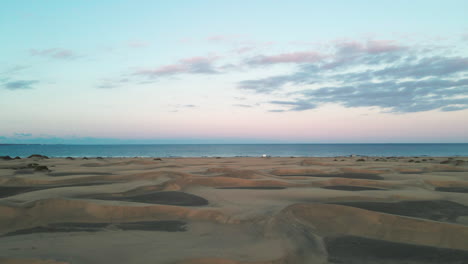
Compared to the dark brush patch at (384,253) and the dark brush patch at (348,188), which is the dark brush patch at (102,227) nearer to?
the dark brush patch at (384,253)

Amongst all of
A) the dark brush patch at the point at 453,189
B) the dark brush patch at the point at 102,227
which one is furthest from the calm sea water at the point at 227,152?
the dark brush patch at the point at 102,227

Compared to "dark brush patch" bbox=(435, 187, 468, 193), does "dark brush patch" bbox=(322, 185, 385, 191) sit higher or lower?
lower

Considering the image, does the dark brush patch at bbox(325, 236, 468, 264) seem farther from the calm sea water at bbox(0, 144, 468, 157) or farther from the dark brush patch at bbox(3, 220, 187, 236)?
the calm sea water at bbox(0, 144, 468, 157)

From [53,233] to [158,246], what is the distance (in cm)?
170

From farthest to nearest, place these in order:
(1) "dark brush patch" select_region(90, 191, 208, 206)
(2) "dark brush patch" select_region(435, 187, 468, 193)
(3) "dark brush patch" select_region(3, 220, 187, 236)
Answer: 1. (2) "dark brush patch" select_region(435, 187, 468, 193)
2. (1) "dark brush patch" select_region(90, 191, 208, 206)
3. (3) "dark brush patch" select_region(3, 220, 187, 236)

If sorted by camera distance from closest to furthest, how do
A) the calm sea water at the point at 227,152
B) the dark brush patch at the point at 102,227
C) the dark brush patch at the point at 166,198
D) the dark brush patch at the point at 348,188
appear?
1. the dark brush patch at the point at 102,227
2. the dark brush patch at the point at 166,198
3. the dark brush patch at the point at 348,188
4. the calm sea water at the point at 227,152

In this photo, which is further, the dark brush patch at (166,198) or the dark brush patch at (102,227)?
the dark brush patch at (166,198)

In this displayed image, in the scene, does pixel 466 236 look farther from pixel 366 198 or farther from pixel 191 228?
pixel 191 228

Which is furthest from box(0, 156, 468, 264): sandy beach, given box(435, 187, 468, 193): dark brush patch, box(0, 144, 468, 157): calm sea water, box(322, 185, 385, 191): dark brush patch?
box(0, 144, 468, 157): calm sea water

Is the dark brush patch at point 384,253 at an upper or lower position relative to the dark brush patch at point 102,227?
upper

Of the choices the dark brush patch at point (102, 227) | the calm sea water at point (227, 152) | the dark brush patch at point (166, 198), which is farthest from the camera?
the calm sea water at point (227, 152)

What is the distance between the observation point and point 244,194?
23.0ft

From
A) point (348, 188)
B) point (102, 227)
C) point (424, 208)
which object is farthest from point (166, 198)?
point (424, 208)

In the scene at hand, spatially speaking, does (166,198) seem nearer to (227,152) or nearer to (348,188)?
(348,188)
